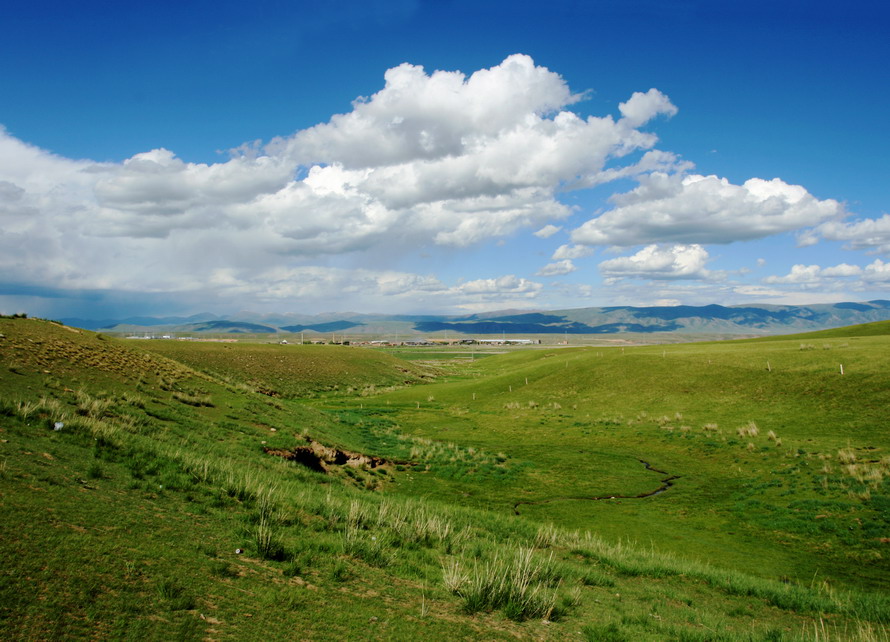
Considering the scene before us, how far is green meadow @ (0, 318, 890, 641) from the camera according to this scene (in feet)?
20.1

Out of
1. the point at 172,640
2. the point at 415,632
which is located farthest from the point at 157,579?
the point at 415,632

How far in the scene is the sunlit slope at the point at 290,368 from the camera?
61.8m

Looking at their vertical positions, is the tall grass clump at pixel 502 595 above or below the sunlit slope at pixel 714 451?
above

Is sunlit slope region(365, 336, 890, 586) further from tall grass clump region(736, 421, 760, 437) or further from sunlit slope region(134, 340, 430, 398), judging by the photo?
sunlit slope region(134, 340, 430, 398)

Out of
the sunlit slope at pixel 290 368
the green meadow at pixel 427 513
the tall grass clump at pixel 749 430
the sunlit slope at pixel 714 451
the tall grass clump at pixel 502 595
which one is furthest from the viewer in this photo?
the sunlit slope at pixel 290 368

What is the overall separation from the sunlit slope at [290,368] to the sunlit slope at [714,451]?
20.2 m

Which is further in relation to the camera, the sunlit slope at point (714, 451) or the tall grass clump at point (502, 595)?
the sunlit slope at point (714, 451)

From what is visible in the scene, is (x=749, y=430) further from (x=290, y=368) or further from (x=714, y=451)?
(x=290, y=368)

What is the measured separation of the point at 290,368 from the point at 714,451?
59.3m

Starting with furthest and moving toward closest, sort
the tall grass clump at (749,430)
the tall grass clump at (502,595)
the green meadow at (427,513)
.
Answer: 1. the tall grass clump at (749,430)
2. the tall grass clump at (502,595)
3. the green meadow at (427,513)

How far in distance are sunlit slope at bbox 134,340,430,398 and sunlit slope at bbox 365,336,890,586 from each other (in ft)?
66.2

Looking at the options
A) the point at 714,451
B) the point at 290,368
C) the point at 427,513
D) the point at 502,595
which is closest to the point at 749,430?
the point at 714,451

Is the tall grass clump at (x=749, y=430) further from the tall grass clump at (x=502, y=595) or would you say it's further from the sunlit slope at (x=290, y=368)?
the sunlit slope at (x=290, y=368)

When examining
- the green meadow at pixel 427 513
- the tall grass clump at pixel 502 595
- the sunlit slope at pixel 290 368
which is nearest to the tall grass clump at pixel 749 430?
the green meadow at pixel 427 513
